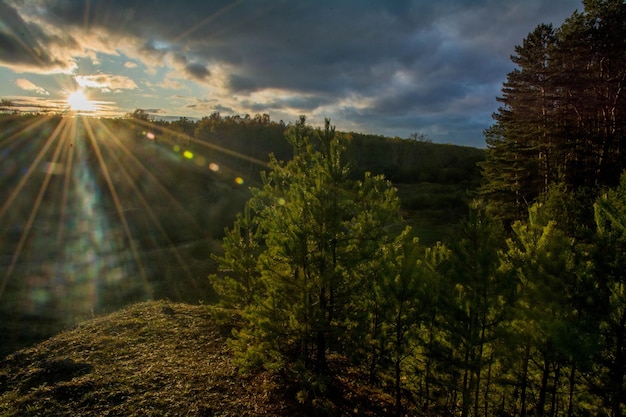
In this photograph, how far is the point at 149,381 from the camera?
11.8 meters

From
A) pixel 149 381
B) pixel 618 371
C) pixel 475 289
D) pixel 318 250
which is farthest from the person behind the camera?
pixel 149 381

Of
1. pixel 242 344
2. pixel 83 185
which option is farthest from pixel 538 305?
pixel 83 185

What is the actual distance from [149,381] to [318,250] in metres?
7.17

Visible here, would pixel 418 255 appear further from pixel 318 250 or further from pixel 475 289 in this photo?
pixel 318 250

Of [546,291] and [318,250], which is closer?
[546,291]


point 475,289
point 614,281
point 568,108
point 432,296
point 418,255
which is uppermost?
point 568,108

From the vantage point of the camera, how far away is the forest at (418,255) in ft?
29.1

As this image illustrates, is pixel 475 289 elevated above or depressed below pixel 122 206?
above

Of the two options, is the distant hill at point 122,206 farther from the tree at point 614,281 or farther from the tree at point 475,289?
the tree at point 614,281

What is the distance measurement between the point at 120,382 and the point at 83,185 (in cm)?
5560

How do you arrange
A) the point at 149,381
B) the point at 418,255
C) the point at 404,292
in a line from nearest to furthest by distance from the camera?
the point at 404,292
the point at 418,255
the point at 149,381

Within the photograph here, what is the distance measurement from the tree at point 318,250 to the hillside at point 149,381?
4.86ft

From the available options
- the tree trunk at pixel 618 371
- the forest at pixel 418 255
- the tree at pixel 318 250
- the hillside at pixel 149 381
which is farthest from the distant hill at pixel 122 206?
the hillside at pixel 149 381

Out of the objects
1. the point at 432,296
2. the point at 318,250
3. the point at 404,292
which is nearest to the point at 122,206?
the point at 318,250
